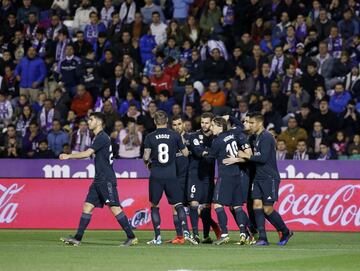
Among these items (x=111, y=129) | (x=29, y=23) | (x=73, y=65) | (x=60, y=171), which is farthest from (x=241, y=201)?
(x=29, y=23)

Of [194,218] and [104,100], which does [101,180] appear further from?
[104,100]

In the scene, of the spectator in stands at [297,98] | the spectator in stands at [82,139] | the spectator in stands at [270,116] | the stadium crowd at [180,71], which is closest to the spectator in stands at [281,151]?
the stadium crowd at [180,71]

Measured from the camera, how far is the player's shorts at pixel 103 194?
1720cm

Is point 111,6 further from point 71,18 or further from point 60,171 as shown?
point 60,171

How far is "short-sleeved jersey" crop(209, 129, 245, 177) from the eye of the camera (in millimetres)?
17531

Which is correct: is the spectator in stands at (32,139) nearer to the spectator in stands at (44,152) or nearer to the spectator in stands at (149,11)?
the spectator in stands at (44,152)

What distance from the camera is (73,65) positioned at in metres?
29.3

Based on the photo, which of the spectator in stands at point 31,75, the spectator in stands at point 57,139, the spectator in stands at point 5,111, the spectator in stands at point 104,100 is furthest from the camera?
the spectator in stands at point 31,75

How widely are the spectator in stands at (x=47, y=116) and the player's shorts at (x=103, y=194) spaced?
10.7 meters

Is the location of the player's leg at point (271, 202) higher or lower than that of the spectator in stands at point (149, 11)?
lower

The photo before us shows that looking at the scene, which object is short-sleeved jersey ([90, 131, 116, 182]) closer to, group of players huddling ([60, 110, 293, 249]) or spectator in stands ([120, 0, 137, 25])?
group of players huddling ([60, 110, 293, 249])

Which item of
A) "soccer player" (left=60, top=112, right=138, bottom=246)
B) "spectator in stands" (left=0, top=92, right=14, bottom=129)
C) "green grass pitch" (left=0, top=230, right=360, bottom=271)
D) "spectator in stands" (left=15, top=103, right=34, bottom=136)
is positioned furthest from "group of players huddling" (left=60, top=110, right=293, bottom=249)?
"spectator in stands" (left=0, top=92, right=14, bottom=129)

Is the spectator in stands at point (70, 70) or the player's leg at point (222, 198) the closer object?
the player's leg at point (222, 198)

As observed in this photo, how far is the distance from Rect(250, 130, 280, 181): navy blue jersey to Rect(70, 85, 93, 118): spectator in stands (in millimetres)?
11298
